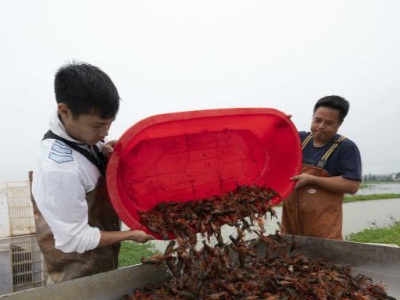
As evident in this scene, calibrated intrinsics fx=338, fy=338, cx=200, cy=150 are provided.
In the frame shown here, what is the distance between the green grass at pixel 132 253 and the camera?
8.28m

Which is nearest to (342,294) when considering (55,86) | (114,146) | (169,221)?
(169,221)

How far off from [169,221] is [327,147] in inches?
86.9

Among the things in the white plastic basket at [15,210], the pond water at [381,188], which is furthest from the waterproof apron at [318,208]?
the pond water at [381,188]

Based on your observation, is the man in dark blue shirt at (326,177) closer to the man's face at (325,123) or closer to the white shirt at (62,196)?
the man's face at (325,123)

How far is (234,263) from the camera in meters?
3.23

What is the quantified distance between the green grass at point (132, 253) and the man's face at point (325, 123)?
18.8 feet

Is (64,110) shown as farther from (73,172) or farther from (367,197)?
(367,197)

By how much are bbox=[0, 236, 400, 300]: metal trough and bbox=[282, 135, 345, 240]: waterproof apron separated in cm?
48

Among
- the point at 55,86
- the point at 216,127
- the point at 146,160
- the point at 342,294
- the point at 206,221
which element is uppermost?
the point at 55,86

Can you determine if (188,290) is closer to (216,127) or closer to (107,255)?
(107,255)

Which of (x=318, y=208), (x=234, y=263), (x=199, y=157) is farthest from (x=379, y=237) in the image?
(x=199, y=157)

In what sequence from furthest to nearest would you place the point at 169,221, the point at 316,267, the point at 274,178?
the point at 274,178 → the point at 316,267 → the point at 169,221

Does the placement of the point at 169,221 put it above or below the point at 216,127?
below

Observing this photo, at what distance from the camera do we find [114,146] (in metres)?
2.71
